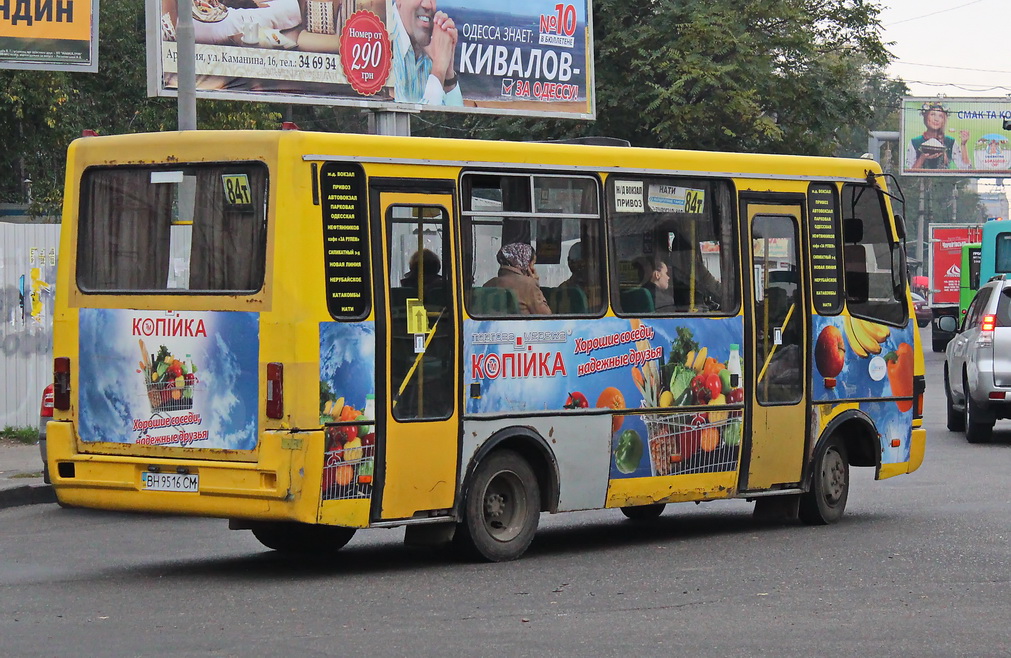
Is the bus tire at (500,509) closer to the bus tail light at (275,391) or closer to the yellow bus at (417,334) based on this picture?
the yellow bus at (417,334)

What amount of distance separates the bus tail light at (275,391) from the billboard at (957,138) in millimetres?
65724

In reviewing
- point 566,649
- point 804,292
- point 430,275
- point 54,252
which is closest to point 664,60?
point 54,252

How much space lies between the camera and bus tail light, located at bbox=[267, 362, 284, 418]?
32.8ft

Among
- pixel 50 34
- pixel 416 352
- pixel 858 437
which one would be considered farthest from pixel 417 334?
pixel 50 34

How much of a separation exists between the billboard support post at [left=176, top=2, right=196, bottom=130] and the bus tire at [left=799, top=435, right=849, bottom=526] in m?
6.96

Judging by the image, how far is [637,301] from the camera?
1201 centimetres

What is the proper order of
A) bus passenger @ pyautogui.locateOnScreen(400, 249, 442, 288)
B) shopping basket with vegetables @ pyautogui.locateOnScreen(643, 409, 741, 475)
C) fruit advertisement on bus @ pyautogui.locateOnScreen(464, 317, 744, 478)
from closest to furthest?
bus passenger @ pyautogui.locateOnScreen(400, 249, 442, 288), fruit advertisement on bus @ pyautogui.locateOnScreen(464, 317, 744, 478), shopping basket with vegetables @ pyautogui.locateOnScreen(643, 409, 741, 475)

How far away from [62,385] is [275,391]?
1590 millimetres

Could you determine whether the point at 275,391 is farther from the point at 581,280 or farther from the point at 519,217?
the point at 581,280

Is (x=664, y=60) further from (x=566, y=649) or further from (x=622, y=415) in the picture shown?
(x=566, y=649)

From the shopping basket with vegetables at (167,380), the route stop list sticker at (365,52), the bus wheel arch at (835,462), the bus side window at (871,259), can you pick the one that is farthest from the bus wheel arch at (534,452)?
the route stop list sticker at (365,52)

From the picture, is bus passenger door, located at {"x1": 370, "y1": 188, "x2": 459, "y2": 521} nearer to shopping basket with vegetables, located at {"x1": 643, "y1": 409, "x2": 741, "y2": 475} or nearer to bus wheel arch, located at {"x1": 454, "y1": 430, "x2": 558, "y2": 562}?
bus wheel arch, located at {"x1": 454, "y1": 430, "x2": 558, "y2": 562}

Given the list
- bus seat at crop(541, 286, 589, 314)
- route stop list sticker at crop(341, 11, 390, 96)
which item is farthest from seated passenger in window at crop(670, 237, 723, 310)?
route stop list sticker at crop(341, 11, 390, 96)

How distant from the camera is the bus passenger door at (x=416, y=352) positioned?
10445mm
